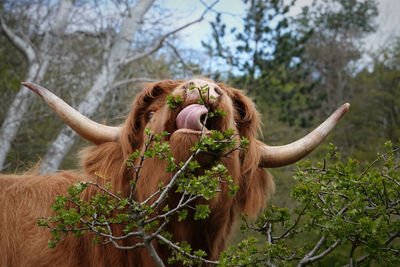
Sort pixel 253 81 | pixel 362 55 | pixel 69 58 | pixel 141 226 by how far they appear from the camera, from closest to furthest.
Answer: pixel 141 226
pixel 69 58
pixel 253 81
pixel 362 55

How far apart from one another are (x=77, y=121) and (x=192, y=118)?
44.0 inches

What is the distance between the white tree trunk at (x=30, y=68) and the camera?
366 inches

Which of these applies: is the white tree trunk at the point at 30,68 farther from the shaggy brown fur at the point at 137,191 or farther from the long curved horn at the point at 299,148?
the long curved horn at the point at 299,148

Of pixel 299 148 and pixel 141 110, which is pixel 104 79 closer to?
pixel 141 110

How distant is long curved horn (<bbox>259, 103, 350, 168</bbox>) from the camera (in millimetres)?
3066

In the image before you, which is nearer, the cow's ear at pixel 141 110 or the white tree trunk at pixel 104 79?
the cow's ear at pixel 141 110

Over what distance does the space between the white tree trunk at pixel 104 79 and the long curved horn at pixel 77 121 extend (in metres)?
6.33

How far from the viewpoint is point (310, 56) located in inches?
866

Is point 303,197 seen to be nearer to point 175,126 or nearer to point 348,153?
point 175,126

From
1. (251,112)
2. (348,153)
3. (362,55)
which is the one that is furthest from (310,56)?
(251,112)

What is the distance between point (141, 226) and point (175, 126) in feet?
2.00

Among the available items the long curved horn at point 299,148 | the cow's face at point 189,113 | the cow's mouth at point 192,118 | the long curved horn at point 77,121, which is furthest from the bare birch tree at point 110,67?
the cow's mouth at point 192,118

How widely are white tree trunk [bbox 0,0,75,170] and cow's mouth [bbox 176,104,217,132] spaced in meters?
7.45

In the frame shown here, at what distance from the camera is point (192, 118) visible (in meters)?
2.26
